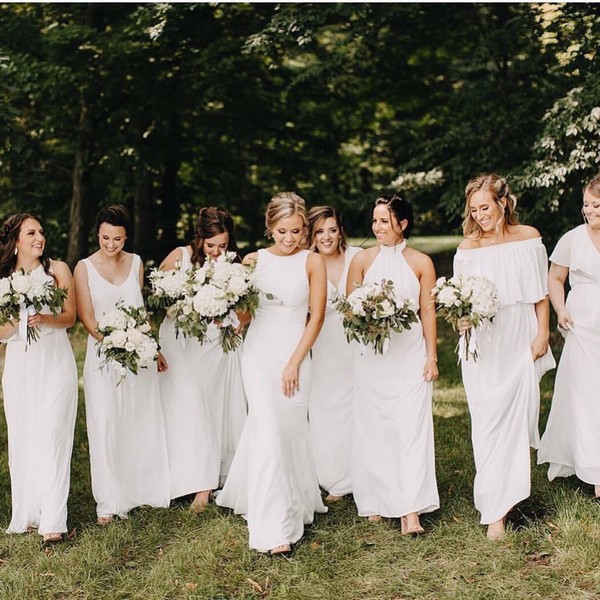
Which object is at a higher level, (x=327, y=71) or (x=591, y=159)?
(x=327, y=71)

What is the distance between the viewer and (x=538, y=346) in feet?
19.1

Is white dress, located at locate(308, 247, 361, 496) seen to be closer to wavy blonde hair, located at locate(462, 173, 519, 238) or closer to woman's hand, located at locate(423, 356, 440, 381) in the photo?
woman's hand, located at locate(423, 356, 440, 381)

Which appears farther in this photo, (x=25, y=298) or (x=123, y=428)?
(x=123, y=428)

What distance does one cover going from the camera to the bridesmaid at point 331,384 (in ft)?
22.3

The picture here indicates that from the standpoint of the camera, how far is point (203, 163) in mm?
16625

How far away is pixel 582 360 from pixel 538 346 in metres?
0.74

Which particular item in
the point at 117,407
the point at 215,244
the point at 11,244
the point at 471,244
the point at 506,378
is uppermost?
the point at 11,244

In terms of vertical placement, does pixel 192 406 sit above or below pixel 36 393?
below

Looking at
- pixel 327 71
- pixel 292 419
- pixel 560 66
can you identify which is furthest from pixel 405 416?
Answer: pixel 327 71

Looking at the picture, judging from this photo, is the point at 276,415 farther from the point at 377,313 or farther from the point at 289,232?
the point at 289,232

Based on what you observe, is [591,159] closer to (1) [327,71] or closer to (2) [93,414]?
(1) [327,71]

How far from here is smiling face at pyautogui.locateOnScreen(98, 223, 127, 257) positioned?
6258 millimetres

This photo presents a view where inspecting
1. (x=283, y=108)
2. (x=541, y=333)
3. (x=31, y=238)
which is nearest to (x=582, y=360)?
(x=541, y=333)

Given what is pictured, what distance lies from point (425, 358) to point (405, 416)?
46 cm
